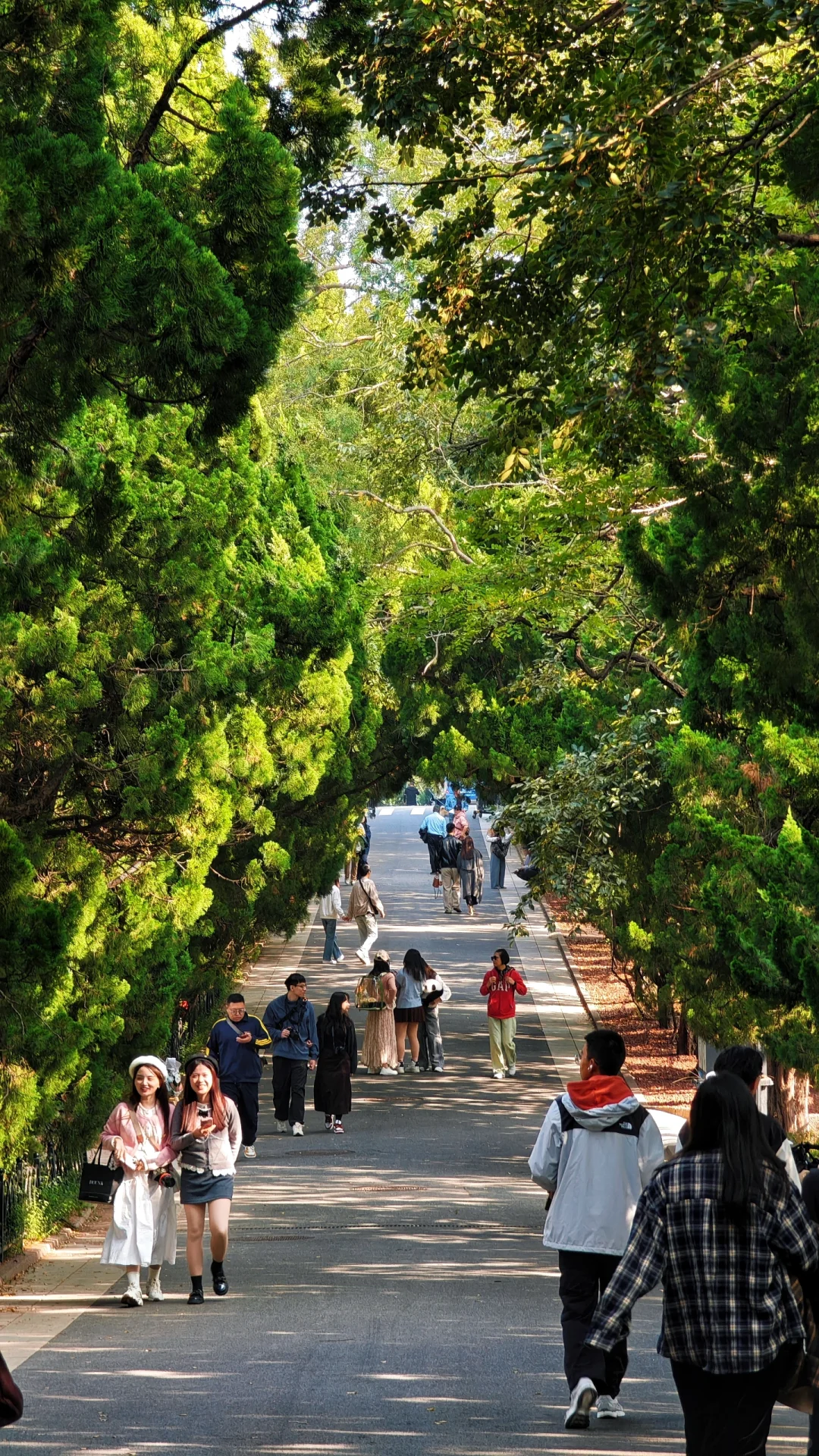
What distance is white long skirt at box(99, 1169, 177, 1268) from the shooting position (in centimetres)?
1011

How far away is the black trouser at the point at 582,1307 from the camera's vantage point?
6.83m

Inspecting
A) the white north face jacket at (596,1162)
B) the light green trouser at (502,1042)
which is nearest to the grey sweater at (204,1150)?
the white north face jacket at (596,1162)

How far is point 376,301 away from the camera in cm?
3112

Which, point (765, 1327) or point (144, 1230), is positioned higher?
point (765, 1327)

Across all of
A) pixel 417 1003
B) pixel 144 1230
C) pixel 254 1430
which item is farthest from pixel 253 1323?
pixel 417 1003

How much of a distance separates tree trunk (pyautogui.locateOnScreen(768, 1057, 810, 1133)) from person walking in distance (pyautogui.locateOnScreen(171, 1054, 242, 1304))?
6.89 metres

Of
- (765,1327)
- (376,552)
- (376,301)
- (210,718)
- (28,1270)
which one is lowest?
(28,1270)

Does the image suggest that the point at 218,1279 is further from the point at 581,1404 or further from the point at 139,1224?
the point at 581,1404

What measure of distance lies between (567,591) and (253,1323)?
10117mm

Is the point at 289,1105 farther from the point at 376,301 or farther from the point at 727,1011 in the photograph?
the point at 376,301

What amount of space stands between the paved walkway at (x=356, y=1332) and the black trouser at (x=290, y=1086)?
1.07ft

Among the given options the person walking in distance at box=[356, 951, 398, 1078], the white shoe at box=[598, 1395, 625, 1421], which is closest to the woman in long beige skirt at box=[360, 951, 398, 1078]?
the person walking in distance at box=[356, 951, 398, 1078]

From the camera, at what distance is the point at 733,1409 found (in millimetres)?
4555

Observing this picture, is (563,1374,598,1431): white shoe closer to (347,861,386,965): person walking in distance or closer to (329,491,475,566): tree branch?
(329,491,475,566): tree branch
